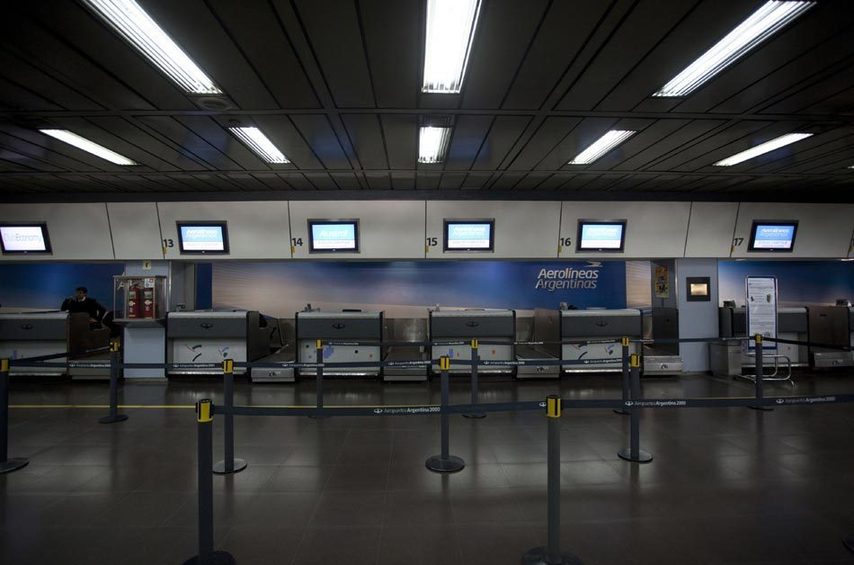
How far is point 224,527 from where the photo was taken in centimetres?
304

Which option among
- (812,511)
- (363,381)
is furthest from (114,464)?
(812,511)

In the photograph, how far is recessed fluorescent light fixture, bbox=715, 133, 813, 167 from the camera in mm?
4703

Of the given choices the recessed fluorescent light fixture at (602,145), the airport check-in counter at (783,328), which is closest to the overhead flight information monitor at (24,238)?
the recessed fluorescent light fixture at (602,145)

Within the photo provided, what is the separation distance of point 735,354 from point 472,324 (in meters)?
5.14

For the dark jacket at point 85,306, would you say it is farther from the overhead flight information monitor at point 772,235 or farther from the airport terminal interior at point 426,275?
the overhead flight information monitor at point 772,235

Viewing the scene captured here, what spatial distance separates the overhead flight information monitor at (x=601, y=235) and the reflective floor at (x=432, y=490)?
325cm

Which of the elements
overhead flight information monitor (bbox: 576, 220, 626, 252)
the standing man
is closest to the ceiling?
overhead flight information monitor (bbox: 576, 220, 626, 252)

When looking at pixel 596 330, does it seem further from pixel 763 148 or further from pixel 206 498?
pixel 206 498

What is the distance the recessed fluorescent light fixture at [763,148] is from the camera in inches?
185

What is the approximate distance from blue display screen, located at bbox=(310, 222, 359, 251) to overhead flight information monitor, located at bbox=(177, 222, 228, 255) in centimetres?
170

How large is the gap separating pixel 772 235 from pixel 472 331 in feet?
20.4

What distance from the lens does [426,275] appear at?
952 centimetres

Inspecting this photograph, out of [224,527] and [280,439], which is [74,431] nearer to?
[280,439]

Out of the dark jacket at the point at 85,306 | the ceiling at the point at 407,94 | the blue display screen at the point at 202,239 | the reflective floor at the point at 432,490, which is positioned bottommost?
the reflective floor at the point at 432,490
